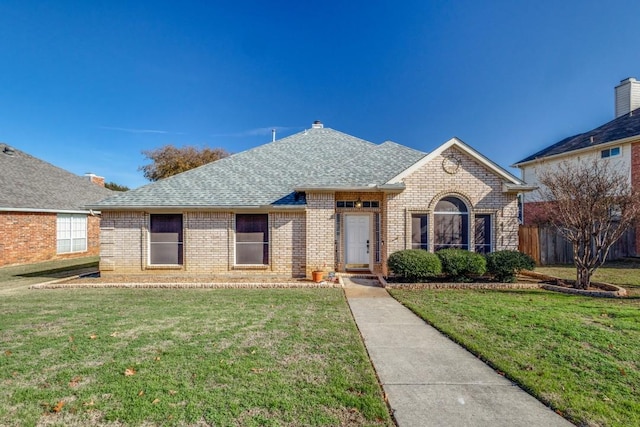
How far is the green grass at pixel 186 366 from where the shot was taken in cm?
331

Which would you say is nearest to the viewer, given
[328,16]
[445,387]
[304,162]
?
[445,387]

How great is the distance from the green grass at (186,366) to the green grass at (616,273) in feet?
A: 32.3

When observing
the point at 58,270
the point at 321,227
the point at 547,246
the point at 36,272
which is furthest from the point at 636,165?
the point at 36,272

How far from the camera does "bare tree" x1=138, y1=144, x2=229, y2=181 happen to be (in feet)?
110

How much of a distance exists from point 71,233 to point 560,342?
79.9 feet

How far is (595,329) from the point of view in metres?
5.91

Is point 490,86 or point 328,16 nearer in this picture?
point 328,16

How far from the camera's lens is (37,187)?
19.2m

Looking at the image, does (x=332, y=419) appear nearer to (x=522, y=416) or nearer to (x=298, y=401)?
(x=298, y=401)

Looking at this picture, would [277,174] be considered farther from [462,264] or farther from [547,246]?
[547,246]

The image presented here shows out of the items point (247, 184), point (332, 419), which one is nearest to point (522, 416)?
point (332, 419)

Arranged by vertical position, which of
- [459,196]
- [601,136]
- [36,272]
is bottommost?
[36,272]

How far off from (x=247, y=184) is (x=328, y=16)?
1014 cm

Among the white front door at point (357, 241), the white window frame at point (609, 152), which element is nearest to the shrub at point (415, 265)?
the white front door at point (357, 241)
